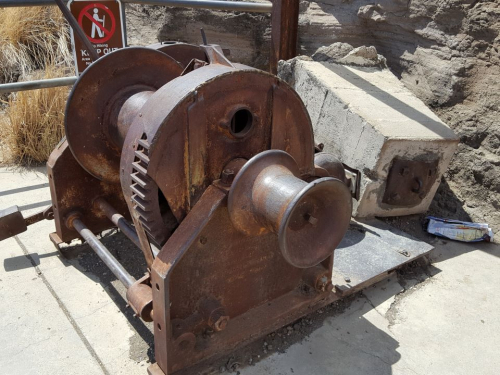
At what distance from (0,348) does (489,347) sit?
84.5 inches

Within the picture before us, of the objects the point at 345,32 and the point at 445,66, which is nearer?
the point at 445,66

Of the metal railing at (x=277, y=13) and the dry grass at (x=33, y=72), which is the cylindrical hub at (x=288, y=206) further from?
the dry grass at (x=33, y=72)

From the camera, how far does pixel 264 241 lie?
2016 millimetres

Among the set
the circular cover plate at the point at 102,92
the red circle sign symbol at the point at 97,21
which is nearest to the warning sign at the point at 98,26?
the red circle sign symbol at the point at 97,21

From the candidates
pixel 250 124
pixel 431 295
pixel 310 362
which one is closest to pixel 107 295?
pixel 310 362

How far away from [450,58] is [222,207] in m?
2.81

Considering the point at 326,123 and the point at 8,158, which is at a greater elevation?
the point at 326,123

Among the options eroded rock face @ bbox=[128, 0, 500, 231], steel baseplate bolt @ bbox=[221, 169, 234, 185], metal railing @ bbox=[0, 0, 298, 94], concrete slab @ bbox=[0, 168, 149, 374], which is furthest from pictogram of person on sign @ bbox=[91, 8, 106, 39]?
steel baseplate bolt @ bbox=[221, 169, 234, 185]

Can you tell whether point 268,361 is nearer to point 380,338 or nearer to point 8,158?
point 380,338

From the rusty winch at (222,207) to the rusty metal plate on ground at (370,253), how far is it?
0.28 m

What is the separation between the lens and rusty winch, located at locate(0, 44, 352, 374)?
1707 mm

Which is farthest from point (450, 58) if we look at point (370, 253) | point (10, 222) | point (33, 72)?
point (33, 72)

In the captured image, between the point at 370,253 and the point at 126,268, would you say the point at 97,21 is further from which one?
the point at 370,253

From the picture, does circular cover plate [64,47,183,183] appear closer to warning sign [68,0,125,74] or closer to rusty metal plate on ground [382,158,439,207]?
warning sign [68,0,125,74]
